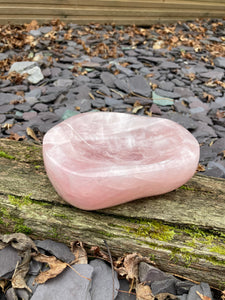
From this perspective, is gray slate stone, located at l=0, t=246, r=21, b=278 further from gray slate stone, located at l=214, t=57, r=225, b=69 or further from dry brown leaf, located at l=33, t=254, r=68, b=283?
gray slate stone, located at l=214, t=57, r=225, b=69

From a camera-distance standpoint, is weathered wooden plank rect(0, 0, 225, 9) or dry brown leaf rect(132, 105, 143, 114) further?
weathered wooden plank rect(0, 0, 225, 9)

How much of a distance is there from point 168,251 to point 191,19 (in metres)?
5.32

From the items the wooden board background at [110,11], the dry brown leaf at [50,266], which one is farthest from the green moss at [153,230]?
the wooden board background at [110,11]

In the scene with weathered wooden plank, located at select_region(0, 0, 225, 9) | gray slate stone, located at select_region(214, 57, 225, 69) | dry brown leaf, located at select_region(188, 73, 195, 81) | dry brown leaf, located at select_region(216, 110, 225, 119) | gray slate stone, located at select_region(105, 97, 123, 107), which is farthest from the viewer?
weathered wooden plank, located at select_region(0, 0, 225, 9)

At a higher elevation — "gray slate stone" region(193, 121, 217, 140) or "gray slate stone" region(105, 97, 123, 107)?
"gray slate stone" region(105, 97, 123, 107)

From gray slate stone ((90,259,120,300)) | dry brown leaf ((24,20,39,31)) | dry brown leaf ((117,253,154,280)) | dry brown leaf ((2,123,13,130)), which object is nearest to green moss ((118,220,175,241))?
dry brown leaf ((117,253,154,280))

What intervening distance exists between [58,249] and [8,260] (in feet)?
0.77

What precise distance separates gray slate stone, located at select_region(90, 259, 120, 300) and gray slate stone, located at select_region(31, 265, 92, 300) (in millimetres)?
46

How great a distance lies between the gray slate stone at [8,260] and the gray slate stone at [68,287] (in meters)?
0.16

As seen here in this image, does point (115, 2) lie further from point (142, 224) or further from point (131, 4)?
point (142, 224)

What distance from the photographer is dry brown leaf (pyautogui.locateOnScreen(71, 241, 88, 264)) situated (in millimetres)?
1385

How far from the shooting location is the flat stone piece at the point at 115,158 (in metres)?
1.29

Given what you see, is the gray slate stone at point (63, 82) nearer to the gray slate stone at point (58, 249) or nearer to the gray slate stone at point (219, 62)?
the gray slate stone at point (58, 249)

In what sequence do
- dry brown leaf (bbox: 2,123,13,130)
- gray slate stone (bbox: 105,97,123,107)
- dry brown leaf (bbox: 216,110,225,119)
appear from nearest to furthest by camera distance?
dry brown leaf (bbox: 2,123,13,130)
gray slate stone (bbox: 105,97,123,107)
dry brown leaf (bbox: 216,110,225,119)
